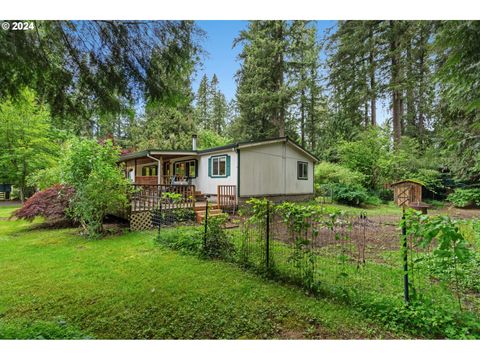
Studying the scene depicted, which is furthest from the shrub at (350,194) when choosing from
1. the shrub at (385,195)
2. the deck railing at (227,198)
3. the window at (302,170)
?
the deck railing at (227,198)

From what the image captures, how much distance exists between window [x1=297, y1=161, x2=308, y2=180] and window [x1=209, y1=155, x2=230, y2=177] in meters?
4.09

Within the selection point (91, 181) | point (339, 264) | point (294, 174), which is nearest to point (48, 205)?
point (91, 181)

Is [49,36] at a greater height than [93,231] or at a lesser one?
greater

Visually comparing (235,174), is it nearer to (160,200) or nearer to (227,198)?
(227,198)

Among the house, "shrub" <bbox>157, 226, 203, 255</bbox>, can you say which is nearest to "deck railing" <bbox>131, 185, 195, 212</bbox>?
the house

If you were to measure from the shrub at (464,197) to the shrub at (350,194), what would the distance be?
2.94 metres

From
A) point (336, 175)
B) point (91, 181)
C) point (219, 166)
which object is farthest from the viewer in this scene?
point (336, 175)

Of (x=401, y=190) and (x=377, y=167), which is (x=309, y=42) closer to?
(x=377, y=167)

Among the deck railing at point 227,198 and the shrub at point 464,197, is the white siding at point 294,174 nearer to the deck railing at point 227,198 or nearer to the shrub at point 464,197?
the deck railing at point 227,198

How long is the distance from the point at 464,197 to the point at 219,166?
9.25 metres

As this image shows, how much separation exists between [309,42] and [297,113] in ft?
17.3

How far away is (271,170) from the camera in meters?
10.2

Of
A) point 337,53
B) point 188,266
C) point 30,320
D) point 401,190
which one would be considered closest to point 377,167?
point 401,190

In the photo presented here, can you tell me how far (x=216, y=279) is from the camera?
3098 millimetres
